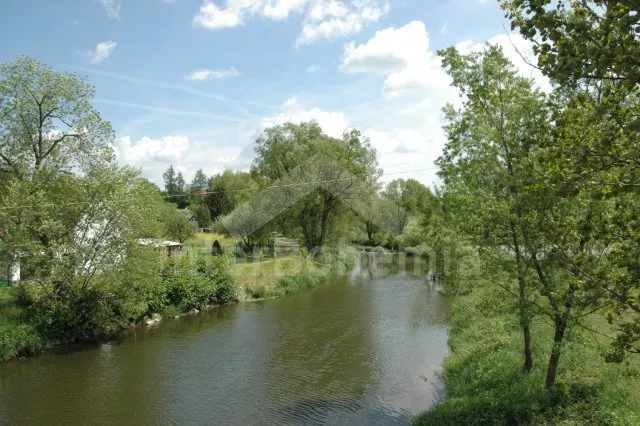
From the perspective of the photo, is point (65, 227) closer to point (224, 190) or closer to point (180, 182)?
point (224, 190)

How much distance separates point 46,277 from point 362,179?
27.2m

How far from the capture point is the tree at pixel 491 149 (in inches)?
384

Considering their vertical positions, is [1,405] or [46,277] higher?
[46,277]

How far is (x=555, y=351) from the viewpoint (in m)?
9.23

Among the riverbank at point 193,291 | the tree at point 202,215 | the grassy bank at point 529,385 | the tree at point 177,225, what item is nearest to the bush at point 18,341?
the riverbank at point 193,291

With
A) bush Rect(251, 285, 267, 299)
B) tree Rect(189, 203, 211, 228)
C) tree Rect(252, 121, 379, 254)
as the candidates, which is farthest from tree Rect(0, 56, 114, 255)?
tree Rect(189, 203, 211, 228)

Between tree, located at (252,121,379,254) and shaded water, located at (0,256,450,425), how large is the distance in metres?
16.3

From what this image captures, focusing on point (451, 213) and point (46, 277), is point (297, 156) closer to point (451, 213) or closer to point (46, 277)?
point (46, 277)

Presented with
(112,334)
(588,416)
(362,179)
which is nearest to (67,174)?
(112,334)

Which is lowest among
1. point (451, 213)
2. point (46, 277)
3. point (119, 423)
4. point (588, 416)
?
point (119, 423)

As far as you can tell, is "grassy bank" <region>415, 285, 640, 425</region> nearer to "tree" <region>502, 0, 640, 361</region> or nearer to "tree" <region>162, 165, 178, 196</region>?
"tree" <region>502, 0, 640, 361</region>

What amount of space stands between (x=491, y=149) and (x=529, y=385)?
5188 mm

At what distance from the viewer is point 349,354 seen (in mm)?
17219

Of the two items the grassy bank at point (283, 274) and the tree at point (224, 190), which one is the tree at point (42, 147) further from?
the tree at point (224, 190)
